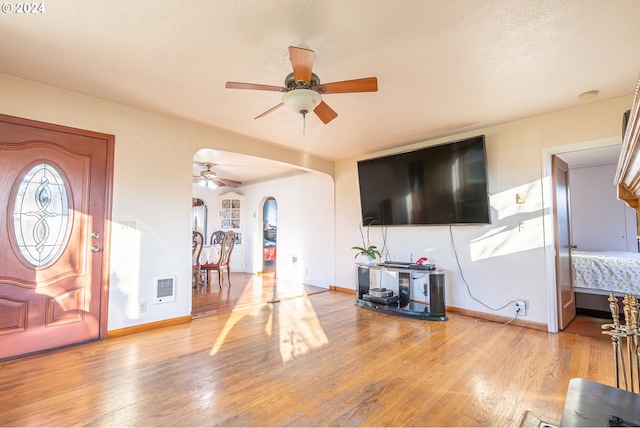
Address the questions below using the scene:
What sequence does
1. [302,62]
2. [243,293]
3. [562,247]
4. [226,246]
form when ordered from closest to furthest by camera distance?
[302,62], [562,247], [243,293], [226,246]

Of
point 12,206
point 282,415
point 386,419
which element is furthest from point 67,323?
point 386,419

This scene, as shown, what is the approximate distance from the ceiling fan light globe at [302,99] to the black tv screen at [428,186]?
94.4 inches

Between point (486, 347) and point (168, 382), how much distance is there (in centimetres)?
285

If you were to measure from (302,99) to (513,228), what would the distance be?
10.2 ft

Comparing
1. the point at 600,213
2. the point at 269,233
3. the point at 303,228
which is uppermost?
the point at 600,213

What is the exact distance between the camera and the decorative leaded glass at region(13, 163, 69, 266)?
8.68 feet

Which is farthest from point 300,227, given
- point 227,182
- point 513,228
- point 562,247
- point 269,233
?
point 562,247

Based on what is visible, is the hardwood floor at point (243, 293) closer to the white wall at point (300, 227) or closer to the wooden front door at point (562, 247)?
the white wall at point (300, 227)

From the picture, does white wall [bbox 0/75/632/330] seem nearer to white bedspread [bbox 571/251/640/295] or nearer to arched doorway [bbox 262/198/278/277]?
white bedspread [bbox 571/251/640/295]

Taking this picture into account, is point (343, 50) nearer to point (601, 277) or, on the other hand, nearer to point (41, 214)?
point (41, 214)

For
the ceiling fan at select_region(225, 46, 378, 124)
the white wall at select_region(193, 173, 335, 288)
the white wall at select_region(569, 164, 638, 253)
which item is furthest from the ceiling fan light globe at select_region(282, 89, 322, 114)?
the white wall at select_region(569, 164, 638, 253)

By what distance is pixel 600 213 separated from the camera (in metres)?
5.60

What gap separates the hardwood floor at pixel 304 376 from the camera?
1.81m

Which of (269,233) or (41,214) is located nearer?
(41,214)
